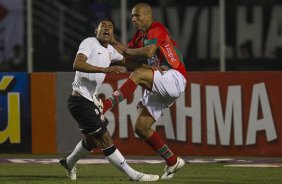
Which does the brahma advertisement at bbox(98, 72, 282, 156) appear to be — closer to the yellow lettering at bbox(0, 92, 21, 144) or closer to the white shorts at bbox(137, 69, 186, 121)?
the yellow lettering at bbox(0, 92, 21, 144)

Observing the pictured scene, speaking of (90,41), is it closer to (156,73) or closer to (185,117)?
(156,73)

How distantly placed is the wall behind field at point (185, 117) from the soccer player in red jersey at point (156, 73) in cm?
335

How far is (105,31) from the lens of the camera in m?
11.4

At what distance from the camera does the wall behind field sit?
49.6 feet

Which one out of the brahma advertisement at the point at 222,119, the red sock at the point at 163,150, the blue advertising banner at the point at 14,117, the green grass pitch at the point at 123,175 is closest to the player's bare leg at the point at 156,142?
the red sock at the point at 163,150

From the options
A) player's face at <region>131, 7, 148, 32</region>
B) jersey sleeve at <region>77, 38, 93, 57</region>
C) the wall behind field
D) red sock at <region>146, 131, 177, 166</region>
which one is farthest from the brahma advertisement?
jersey sleeve at <region>77, 38, 93, 57</region>

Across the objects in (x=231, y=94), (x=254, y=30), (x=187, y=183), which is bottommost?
(x=187, y=183)

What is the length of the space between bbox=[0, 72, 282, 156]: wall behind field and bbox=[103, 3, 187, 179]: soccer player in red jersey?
3.35 meters

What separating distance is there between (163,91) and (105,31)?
97cm

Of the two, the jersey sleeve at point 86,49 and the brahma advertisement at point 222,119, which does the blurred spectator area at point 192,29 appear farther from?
the jersey sleeve at point 86,49

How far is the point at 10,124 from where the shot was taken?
51.6 feet

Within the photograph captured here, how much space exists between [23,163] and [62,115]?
175 cm

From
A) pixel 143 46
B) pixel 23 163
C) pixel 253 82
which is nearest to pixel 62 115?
pixel 23 163

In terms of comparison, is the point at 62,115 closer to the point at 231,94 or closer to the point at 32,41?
the point at 231,94
